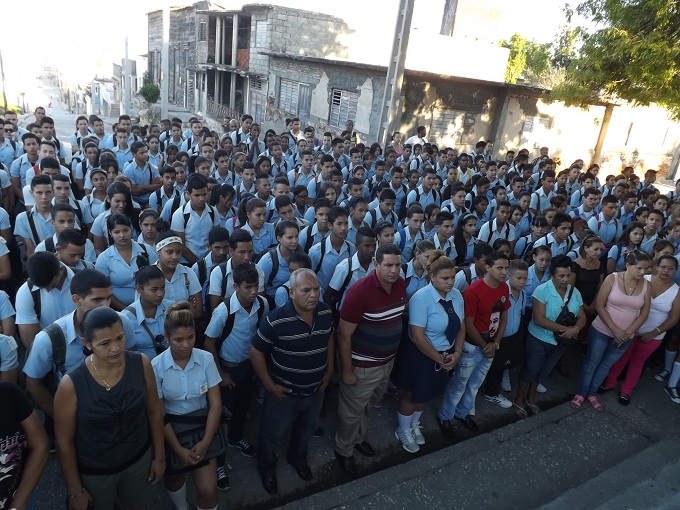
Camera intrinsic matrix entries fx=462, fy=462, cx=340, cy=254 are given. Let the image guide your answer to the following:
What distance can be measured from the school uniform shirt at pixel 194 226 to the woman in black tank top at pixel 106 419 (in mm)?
2677

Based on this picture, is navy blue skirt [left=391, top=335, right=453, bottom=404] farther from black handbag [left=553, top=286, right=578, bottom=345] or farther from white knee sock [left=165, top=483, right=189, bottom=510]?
white knee sock [left=165, top=483, right=189, bottom=510]

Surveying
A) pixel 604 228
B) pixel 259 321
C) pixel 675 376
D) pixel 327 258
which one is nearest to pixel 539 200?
pixel 604 228

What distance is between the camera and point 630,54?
8.50 metres

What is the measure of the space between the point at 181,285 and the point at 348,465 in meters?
2.06

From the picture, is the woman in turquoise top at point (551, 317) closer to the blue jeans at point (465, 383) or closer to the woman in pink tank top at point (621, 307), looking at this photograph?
the woman in pink tank top at point (621, 307)

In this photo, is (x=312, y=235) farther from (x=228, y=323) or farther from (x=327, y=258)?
(x=228, y=323)

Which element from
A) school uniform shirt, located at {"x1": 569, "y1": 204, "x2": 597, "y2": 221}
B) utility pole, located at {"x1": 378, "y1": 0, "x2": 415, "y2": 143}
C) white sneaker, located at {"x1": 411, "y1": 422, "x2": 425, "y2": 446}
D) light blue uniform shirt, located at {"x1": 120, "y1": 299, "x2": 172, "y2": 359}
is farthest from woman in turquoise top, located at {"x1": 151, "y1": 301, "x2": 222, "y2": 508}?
→ utility pole, located at {"x1": 378, "y1": 0, "x2": 415, "y2": 143}

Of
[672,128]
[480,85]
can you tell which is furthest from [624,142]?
[480,85]

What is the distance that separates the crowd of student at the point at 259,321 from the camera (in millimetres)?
2604

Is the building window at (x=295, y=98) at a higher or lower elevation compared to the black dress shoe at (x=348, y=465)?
higher

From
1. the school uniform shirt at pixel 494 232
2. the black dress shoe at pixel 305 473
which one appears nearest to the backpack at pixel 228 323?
the black dress shoe at pixel 305 473

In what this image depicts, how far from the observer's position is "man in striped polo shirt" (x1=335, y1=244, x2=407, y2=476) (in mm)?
3486

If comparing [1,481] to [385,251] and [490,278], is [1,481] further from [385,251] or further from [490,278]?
[490,278]

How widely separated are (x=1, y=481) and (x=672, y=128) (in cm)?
2783
